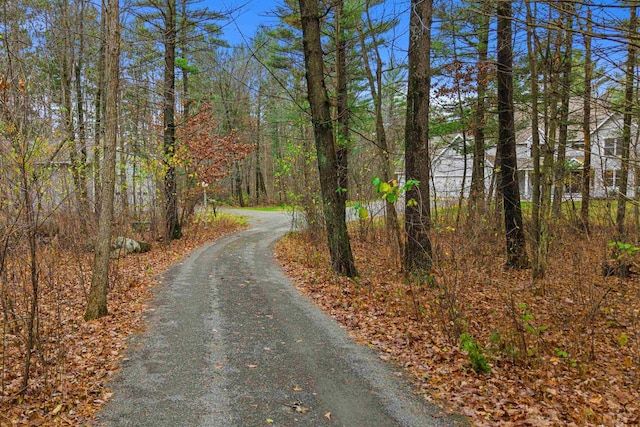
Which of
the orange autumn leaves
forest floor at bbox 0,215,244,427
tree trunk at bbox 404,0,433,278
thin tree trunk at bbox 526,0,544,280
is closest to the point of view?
forest floor at bbox 0,215,244,427

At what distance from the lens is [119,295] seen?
323 inches

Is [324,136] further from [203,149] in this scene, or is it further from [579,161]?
[203,149]

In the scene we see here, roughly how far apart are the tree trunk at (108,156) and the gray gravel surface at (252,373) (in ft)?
3.34

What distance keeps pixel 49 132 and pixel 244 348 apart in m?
6.11

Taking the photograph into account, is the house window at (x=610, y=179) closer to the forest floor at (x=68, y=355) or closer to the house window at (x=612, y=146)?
the house window at (x=612, y=146)

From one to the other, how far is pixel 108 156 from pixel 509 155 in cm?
841

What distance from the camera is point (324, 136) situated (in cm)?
870

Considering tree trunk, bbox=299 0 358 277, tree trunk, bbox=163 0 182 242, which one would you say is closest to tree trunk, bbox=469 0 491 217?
tree trunk, bbox=299 0 358 277

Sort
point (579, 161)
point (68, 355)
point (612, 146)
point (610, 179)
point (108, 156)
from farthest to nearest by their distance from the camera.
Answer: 1. point (579, 161)
2. point (612, 146)
3. point (610, 179)
4. point (108, 156)
5. point (68, 355)

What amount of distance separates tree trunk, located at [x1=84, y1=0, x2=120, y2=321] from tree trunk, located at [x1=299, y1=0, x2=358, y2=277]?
3770mm

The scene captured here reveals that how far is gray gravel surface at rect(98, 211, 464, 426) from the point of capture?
A: 12.8 ft

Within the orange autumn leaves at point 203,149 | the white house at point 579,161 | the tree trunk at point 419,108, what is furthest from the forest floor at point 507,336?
the orange autumn leaves at point 203,149

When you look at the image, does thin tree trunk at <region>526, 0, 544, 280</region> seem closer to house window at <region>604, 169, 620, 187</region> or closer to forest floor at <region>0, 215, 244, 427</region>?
house window at <region>604, 169, 620, 187</region>

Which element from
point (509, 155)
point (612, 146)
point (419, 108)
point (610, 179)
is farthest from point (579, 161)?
point (419, 108)
